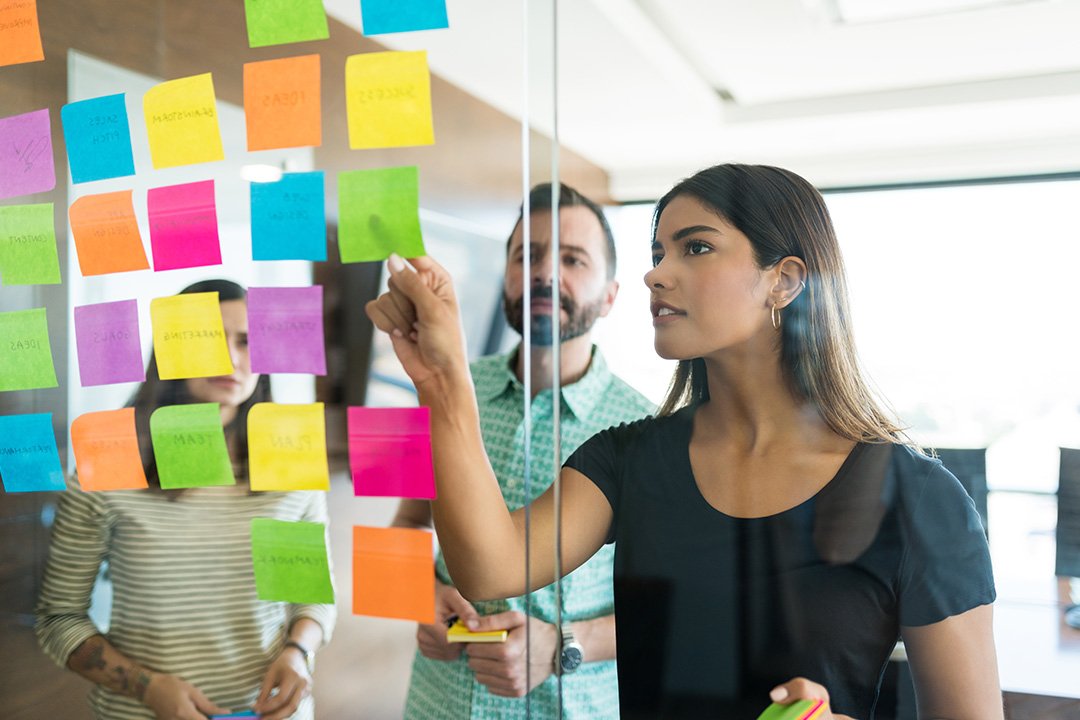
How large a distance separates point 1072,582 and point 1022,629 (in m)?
0.06

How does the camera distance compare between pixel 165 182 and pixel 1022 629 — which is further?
pixel 165 182

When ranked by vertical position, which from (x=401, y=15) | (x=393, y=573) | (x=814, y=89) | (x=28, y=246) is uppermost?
(x=401, y=15)

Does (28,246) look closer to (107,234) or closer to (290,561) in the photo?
(107,234)

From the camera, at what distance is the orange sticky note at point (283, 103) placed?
1018 mm

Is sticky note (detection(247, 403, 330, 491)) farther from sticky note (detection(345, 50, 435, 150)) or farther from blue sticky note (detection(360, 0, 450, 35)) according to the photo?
blue sticky note (detection(360, 0, 450, 35))

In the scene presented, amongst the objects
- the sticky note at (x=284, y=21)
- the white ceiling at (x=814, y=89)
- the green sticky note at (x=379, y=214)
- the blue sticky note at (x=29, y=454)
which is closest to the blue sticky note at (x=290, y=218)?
the green sticky note at (x=379, y=214)

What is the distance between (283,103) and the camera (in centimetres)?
103

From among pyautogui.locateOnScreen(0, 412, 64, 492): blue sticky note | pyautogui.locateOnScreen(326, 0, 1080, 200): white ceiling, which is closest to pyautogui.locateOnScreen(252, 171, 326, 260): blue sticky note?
pyautogui.locateOnScreen(326, 0, 1080, 200): white ceiling

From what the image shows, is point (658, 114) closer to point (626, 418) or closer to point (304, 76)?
point (626, 418)

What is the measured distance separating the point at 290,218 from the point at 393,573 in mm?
435

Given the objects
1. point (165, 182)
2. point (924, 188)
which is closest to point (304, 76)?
point (165, 182)

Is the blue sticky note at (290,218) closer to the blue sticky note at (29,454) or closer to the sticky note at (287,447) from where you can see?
the sticky note at (287,447)

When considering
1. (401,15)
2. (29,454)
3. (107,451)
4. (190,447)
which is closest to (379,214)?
(401,15)

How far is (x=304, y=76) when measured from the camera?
1020mm
